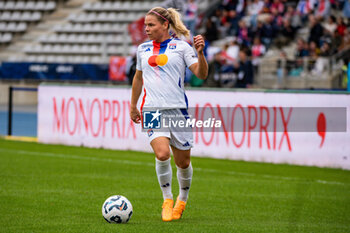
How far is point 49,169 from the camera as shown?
11.6 metres

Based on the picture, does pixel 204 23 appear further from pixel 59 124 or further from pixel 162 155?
pixel 162 155

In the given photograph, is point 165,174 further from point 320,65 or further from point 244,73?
point 320,65

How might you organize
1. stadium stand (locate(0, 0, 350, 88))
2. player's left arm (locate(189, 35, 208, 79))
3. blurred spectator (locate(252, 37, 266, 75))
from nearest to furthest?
1. player's left arm (locate(189, 35, 208, 79))
2. stadium stand (locate(0, 0, 350, 88))
3. blurred spectator (locate(252, 37, 266, 75))

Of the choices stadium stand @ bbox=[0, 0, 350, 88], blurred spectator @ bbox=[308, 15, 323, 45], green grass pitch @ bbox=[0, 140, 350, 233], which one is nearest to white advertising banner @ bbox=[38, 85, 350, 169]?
green grass pitch @ bbox=[0, 140, 350, 233]

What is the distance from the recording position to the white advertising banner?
12523mm

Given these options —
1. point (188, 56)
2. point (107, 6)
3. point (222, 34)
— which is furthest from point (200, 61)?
point (107, 6)

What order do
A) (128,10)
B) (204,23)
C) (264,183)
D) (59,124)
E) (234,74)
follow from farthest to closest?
1. (128,10)
2. (204,23)
3. (234,74)
4. (59,124)
5. (264,183)

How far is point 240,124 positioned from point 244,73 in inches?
226

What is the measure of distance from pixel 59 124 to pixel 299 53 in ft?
25.9

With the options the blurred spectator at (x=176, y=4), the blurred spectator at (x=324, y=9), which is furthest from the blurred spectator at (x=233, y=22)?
the blurred spectator at (x=324, y=9)

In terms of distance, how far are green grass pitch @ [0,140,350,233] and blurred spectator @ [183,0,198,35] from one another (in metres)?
12.5

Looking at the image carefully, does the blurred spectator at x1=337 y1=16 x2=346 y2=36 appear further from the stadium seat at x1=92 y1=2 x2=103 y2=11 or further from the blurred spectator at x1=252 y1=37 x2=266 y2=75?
the stadium seat at x1=92 y1=2 x2=103 y2=11

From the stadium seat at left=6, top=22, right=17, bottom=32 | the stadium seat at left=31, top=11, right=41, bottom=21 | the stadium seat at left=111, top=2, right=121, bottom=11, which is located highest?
the stadium seat at left=111, top=2, right=121, bottom=11

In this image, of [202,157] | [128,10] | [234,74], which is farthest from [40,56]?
[202,157]
